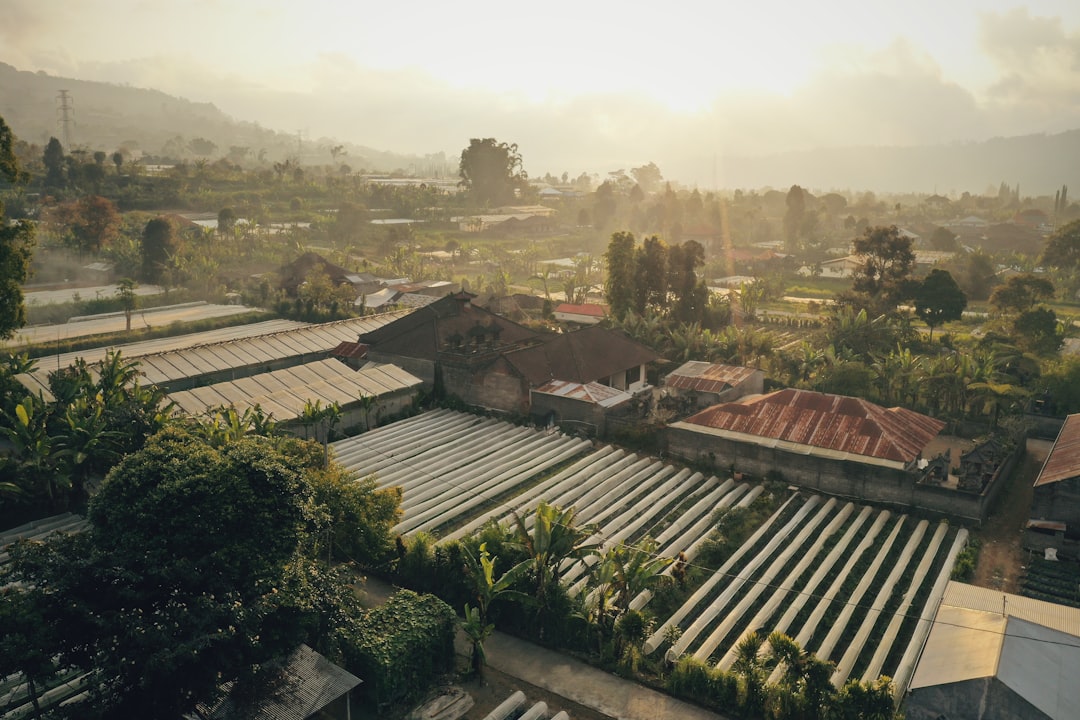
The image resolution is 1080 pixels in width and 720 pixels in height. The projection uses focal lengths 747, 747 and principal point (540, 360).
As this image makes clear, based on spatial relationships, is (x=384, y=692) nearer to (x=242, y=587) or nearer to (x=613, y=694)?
(x=242, y=587)

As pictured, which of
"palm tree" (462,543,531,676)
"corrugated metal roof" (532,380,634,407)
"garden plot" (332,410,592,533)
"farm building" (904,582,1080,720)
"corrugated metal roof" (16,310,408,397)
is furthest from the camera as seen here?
"corrugated metal roof" (16,310,408,397)

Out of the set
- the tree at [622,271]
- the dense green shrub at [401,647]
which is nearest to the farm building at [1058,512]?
the dense green shrub at [401,647]

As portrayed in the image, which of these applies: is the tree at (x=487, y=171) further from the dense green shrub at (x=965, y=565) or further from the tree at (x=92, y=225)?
the dense green shrub at (x=965, y=565)

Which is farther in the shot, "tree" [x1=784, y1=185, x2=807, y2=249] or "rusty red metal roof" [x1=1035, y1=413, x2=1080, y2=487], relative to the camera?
"tree" [x1=784, y1=185, x2=807, y2=249]

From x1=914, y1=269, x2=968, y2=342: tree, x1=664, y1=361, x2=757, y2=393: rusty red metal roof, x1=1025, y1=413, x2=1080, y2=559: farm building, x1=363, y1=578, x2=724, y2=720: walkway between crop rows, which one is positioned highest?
x1=914, y1=269, x2=968, y2=342: tree

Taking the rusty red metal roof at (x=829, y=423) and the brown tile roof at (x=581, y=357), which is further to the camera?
the brown tile roof at (x=581, y=357)

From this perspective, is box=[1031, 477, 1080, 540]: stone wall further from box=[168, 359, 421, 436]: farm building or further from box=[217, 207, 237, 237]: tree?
box=[217, 207, 237, 237]: tree

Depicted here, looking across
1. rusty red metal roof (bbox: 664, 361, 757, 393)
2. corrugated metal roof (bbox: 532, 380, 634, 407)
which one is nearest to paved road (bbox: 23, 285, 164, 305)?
corrugated metal roof (bbox: 532, 380, 634, 407)
